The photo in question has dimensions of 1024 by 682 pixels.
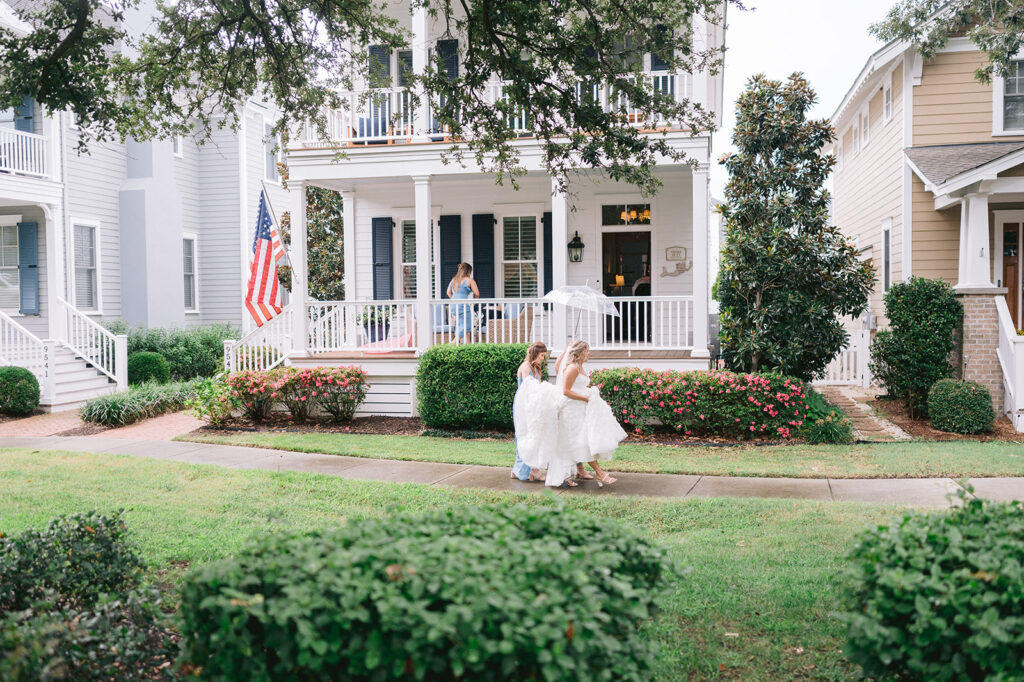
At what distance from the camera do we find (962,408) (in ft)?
37.8

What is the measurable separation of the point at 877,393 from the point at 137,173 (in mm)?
17026

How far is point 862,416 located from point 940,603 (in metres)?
11.0

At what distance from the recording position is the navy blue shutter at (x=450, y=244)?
16266 mm

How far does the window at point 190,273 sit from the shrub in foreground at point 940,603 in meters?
20.7

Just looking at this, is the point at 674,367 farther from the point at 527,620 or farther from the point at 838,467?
the point at 527,620

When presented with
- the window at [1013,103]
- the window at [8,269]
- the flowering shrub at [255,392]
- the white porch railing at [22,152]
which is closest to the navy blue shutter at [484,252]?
the flowering shrub at [255,392]

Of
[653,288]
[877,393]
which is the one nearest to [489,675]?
[653,288]

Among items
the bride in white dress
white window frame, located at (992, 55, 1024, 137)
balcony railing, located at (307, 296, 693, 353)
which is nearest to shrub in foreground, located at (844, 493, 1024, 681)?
the bride in white dress

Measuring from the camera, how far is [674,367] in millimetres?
13000

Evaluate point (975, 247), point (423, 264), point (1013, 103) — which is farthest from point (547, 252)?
point (1013, 103)

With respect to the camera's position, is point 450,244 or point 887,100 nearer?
point 450,244

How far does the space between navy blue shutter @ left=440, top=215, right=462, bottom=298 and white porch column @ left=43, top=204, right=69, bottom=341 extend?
26.2 feet

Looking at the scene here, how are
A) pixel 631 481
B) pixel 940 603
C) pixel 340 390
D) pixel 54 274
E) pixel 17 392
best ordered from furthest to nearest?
pixel 54 274 < pixel 17 392 < pixel 340 390 < pixel 631 481 < pixel 940 603

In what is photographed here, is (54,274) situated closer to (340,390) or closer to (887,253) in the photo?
(340,390)
